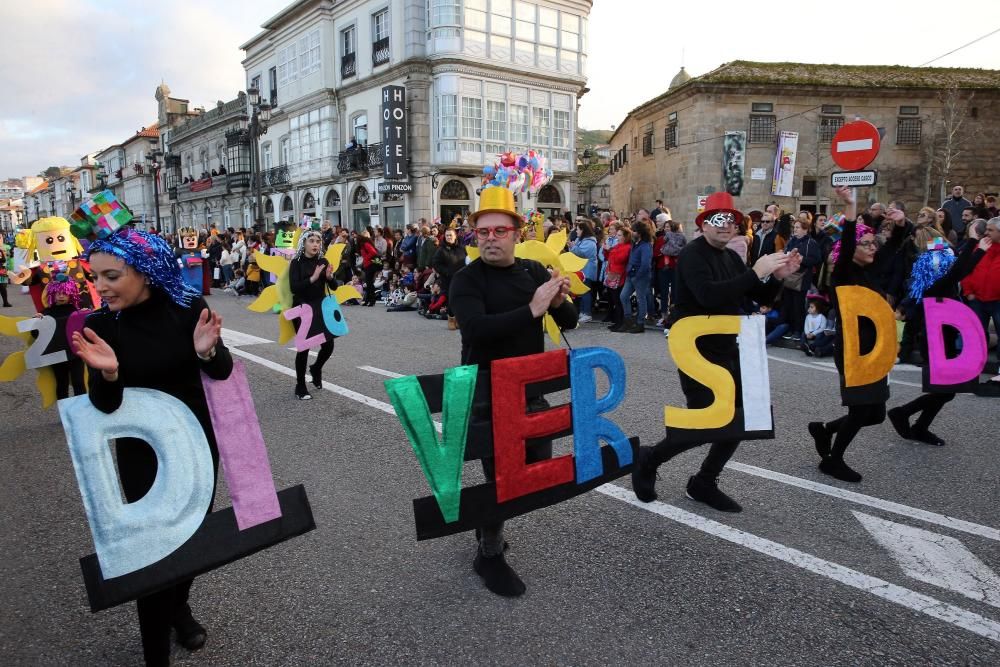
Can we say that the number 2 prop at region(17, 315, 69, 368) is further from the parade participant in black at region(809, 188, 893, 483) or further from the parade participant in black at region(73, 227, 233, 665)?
the parade participant in black at region(809, 188, 893, 483)

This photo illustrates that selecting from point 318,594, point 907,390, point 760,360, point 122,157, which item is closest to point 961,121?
point 907,390

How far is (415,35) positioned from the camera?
26031mm

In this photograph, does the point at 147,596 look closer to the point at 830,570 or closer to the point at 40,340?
the point at 830,570

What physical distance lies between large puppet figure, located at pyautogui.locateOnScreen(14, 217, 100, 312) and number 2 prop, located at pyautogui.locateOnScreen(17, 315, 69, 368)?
0.44 meters

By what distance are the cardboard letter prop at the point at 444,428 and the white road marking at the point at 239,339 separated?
7.92m

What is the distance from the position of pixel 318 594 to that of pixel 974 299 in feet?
24.9

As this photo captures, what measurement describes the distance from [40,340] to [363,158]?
24.2 metres

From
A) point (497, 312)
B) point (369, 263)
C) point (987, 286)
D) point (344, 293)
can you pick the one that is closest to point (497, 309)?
point (497, 312)

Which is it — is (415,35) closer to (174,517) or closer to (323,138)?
(323,138)

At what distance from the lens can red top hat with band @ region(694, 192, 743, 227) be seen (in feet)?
12.2

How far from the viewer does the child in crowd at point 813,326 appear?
28.7ft

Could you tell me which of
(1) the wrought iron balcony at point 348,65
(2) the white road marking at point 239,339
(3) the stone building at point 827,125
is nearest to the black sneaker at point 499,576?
(2) the white road marking at point 239,339

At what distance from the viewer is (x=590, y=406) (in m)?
3.19

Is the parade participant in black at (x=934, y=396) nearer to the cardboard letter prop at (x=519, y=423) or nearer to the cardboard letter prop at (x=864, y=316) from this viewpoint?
the cardboard letter prop at (x=864, y=316)
